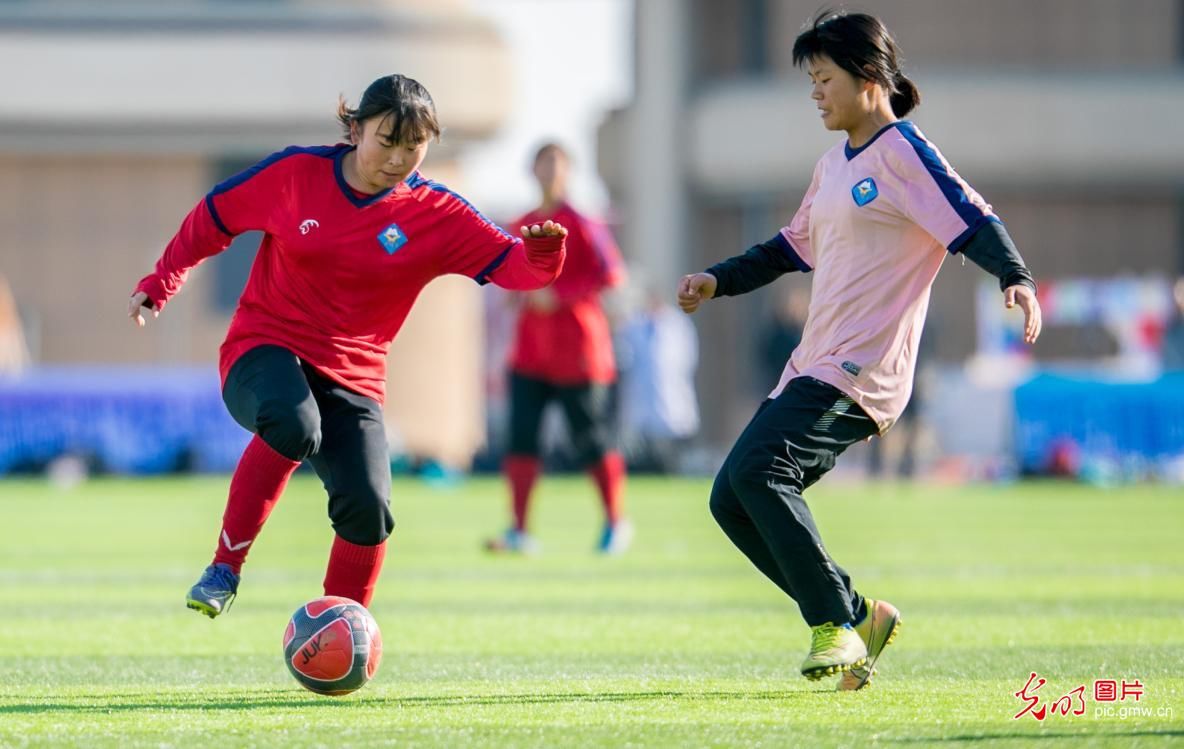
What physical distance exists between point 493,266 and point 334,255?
54 centimetres

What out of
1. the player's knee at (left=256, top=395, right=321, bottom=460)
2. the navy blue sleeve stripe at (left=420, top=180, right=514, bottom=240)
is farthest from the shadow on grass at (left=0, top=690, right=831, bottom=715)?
the navy blue sleeve stripe at (left=420, top=180, right=514, bottom=240)

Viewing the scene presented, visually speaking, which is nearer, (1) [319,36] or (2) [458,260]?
(2) [458,260]

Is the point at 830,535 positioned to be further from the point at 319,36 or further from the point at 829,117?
the point at 319,36

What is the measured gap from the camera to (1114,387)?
75.0ft

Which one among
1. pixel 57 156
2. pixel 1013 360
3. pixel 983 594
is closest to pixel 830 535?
pixel 983 594

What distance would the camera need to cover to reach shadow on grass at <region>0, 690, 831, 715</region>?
6004mm

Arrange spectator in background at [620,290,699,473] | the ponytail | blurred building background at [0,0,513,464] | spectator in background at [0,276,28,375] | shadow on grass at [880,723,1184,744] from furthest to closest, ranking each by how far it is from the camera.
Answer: blurred building background at [0,0,513,464], spectator in background at [0,276,28,375], spectator in background at [620,290,699,473], the ponytail, shadow on grass at [880,723,1184,744]

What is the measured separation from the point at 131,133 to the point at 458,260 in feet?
81.5

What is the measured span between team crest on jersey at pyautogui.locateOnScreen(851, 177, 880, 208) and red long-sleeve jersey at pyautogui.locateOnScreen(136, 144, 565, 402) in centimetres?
94

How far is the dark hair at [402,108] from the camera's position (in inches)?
257

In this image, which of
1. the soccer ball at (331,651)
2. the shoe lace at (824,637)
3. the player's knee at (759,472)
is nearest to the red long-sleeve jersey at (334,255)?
the soccer ball at (331,651)

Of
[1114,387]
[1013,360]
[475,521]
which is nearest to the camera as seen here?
Answer: [475,521]

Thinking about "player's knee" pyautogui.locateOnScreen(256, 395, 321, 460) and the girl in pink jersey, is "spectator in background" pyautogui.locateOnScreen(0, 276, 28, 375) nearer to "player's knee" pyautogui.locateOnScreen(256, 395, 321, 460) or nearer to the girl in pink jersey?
"player's knee" pyautogui.locateOnScreen(256, 395, 321, 460)

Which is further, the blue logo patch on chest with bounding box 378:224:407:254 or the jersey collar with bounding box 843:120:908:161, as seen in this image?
the blue logo patch on chest with bounding box 378:224:407:254
